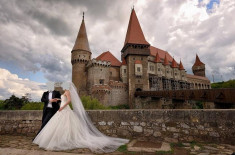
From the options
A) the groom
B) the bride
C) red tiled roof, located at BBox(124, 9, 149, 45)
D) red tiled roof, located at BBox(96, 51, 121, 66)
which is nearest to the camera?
the bride

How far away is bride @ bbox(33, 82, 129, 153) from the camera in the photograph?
3150 mm

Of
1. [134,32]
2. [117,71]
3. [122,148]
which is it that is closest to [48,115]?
[122,148]

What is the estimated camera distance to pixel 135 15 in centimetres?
3984

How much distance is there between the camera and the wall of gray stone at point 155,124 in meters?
3.54

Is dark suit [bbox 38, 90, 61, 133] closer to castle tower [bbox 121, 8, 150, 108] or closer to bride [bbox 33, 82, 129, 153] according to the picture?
bride [bbox 33, 82, 129, 153]

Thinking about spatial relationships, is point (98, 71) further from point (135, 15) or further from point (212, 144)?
point (212, 144)

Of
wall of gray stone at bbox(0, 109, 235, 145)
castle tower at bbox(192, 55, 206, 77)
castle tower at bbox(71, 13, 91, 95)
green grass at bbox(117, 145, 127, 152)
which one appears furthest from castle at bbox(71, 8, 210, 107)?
castle tower at bbox(192, 55, 206, 77)

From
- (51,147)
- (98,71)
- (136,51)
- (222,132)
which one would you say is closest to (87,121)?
(51,147)

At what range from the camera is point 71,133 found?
3.52m

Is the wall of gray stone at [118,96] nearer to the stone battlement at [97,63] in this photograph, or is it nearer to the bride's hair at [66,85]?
the stone battlement at [97,63]

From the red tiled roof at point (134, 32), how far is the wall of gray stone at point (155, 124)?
31497 millimetres

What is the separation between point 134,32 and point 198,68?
1526 inches

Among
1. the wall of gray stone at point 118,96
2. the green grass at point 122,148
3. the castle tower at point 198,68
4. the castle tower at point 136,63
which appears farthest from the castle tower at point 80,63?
the castle tower at point 198,68

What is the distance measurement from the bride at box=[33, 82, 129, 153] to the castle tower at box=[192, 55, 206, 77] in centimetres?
6552
